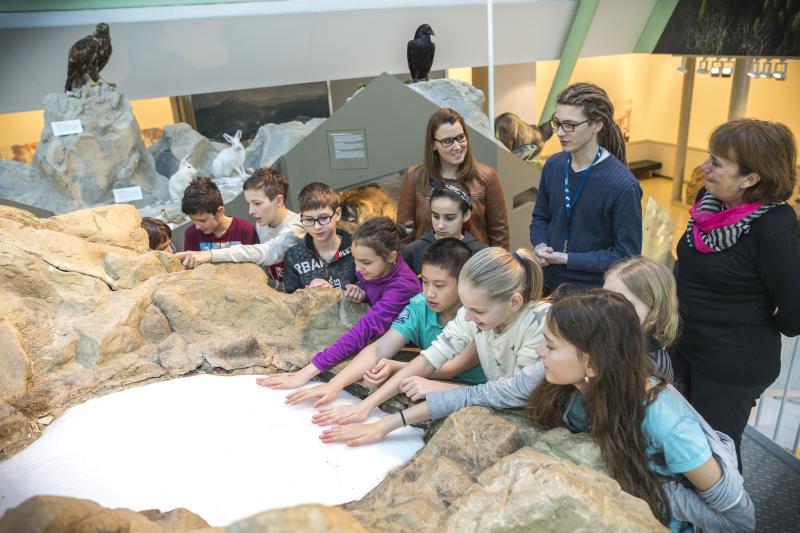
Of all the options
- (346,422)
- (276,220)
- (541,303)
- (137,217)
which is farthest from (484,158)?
(346,422)

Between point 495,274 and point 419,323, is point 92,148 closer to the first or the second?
point 419,323

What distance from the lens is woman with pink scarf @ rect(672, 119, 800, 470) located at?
177cm

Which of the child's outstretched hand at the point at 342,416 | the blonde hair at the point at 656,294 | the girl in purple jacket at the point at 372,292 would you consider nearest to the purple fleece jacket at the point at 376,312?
the girl in purple jacket at the point at 372,292

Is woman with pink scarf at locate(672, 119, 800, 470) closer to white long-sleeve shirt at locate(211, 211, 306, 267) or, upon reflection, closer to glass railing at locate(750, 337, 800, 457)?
glass railing at locate(750, 337, 800, 457)

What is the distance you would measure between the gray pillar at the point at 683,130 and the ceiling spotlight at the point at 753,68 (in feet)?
2.08

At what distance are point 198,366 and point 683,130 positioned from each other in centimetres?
597

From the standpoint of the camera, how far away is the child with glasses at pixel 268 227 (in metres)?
2.81

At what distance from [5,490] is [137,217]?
5.73ft

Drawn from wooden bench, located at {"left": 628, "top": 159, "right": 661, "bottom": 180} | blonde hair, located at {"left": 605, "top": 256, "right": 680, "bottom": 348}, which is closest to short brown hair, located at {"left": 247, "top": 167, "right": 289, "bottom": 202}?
blonde hair, located at {"left": 605, "top": 256, "right": 680, "bottom": 348}

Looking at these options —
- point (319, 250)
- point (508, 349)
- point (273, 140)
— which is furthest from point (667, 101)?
point (508, 349)

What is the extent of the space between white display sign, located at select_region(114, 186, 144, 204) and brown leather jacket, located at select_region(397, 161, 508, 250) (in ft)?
12.0

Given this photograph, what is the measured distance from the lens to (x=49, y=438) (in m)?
1.74

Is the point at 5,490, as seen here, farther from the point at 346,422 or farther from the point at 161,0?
the point at 161,0

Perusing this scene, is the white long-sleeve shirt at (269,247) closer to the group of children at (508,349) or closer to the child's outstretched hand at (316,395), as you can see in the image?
the group of children at (508,349)
